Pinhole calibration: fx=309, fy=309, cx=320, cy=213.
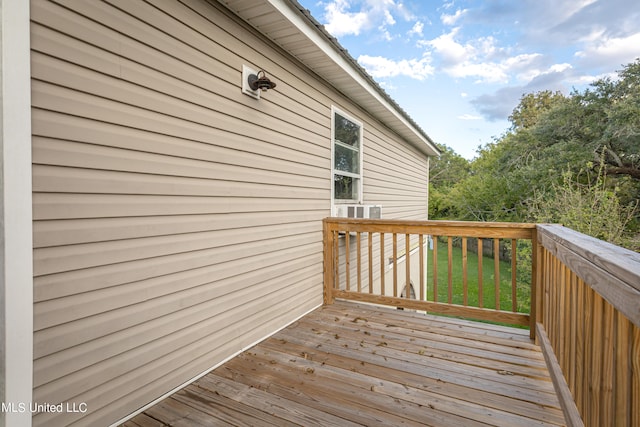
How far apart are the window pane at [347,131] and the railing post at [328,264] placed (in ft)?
4.34

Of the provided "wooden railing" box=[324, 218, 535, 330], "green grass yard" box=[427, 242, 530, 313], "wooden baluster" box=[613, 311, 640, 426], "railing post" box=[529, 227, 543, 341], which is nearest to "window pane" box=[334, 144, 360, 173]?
"wooden railing" box=[324, 218, 535, 330]

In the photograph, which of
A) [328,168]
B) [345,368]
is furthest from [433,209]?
[345,368]

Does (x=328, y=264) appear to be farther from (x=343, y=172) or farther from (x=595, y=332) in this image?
(x=595, y=332)

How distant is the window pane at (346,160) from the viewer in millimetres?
4273

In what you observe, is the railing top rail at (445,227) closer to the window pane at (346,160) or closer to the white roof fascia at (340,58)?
the window pane at (346,160)

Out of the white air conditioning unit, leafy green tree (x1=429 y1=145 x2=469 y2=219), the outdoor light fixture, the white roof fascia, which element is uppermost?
leafy green tree (x1=429 y1=145 x2=469 y2=219)

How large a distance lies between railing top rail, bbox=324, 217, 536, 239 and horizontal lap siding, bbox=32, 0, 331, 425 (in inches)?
41.0

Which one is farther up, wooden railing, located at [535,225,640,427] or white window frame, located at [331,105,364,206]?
white window frame, located at [331,105,364,206]

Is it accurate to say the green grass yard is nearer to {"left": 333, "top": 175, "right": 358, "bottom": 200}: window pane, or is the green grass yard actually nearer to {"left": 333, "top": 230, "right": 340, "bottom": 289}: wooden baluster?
{"left": 333, "top": 175, "right": 358, "bottom": 200}: window pane

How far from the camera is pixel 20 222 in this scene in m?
1.29

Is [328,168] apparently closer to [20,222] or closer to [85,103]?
[85,103]

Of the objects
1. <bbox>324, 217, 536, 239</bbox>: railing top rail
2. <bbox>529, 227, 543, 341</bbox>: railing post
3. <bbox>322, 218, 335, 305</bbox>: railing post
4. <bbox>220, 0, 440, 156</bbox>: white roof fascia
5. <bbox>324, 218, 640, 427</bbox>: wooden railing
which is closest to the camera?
<bbox>324, 218, 640, 427</bbox>: wooden railing

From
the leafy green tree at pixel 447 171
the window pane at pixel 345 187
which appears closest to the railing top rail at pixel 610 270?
the window pane at pixel 345 187

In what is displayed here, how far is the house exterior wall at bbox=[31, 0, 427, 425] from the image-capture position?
1.42 meters
